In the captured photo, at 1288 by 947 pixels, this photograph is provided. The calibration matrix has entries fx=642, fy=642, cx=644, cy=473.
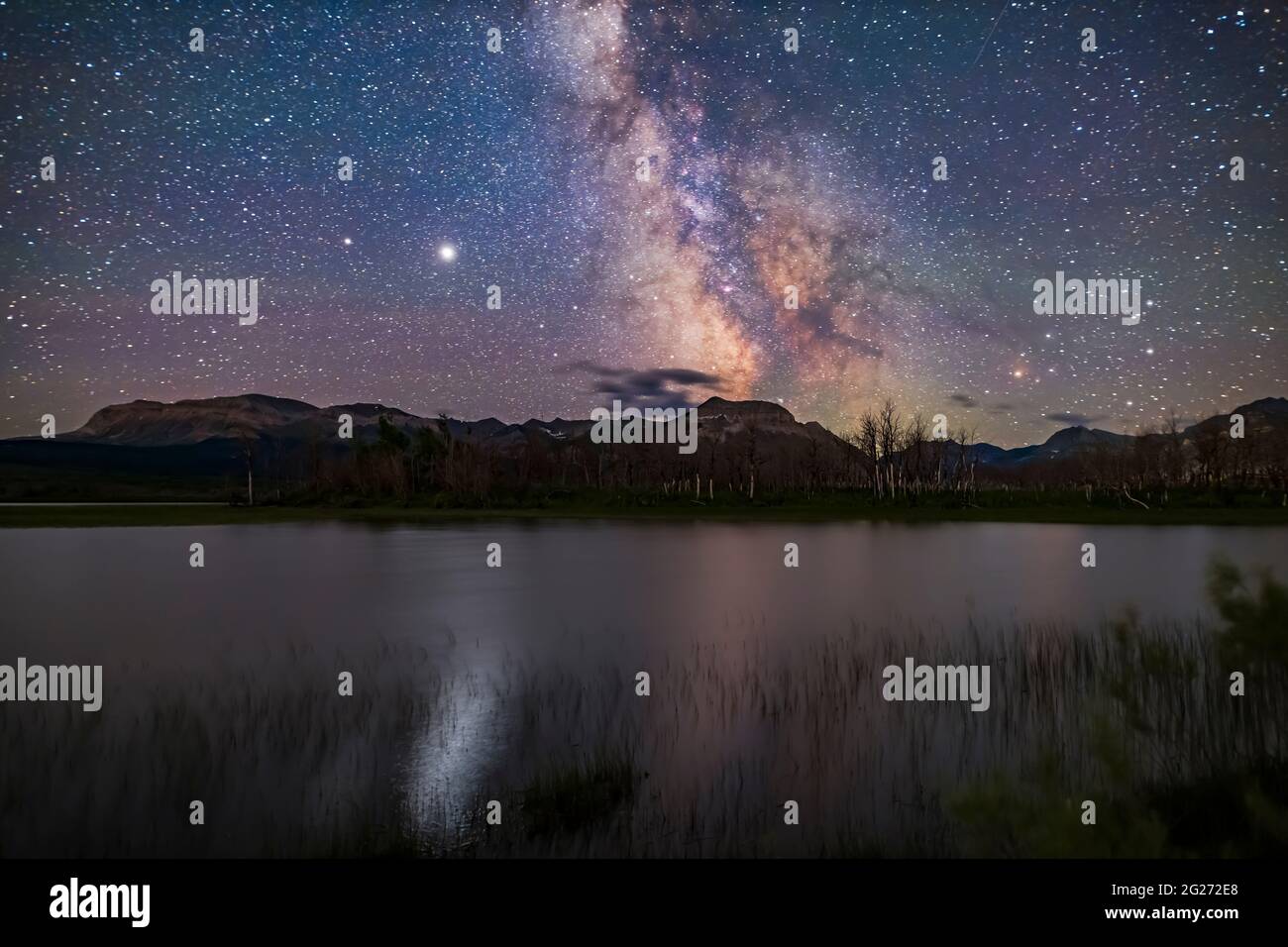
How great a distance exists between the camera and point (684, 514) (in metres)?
79.8

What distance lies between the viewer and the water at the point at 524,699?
316 inches

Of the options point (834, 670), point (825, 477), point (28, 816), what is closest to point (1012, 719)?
point (834, 670)

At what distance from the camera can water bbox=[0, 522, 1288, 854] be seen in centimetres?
802

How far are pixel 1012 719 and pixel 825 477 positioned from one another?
130 metres

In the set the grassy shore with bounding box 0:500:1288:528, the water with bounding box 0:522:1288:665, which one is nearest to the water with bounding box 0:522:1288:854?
the water with bounding box 0:522:1288:665

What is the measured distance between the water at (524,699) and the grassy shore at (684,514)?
37065 mm

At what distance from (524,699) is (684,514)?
67.4 meters

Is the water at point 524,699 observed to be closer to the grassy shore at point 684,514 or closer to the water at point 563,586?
the water at point 563,586

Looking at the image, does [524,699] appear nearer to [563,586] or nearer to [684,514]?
[563,586]

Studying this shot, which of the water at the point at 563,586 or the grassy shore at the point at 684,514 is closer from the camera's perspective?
the water at the point at 563,586

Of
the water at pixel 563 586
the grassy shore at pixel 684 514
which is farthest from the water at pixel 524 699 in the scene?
the grassy shore at pixel 684 514

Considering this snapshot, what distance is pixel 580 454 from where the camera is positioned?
177 metres

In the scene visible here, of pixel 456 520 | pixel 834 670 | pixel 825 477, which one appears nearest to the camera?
→ pixel 834 670
